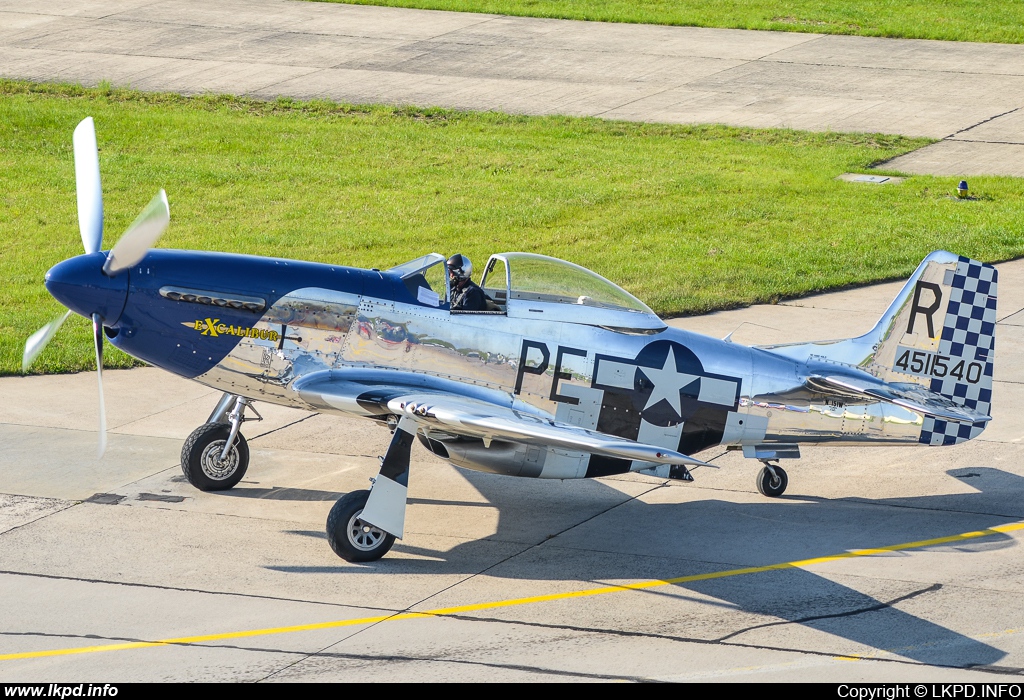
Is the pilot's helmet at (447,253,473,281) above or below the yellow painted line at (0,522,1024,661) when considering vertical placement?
above

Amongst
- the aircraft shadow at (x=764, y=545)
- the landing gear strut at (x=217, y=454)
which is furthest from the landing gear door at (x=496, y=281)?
the landing gear strut at (x=217, y=454)

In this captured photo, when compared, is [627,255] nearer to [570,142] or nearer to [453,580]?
[570,142]

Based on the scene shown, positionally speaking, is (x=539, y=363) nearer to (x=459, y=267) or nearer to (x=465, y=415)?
(x=459, y=267)

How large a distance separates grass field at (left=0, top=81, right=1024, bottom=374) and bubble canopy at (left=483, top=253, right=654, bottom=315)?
6.01 metres

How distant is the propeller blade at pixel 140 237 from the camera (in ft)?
33.3

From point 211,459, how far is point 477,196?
37.9 feet

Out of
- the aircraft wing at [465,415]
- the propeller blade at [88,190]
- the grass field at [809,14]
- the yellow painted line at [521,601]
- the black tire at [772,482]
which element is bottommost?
the yellow painted line at [521,601]

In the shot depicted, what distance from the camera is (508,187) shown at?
75.4ft

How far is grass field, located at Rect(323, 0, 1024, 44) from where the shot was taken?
33.3 m

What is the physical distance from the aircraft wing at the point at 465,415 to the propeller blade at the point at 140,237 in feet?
5.68

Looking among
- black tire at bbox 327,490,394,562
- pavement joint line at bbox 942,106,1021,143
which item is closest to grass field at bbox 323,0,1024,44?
pavement joint line at bbox 942,106,1021,143

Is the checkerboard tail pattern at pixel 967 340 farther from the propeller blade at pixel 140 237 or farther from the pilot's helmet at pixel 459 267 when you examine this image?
the propeller blade at pixel 140 237

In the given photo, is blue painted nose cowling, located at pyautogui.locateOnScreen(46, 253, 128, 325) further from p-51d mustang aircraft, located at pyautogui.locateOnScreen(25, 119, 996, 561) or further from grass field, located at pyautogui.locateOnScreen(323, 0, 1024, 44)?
grass field, located at pyautogui.locateOnScreen(323, 0, 1024, 44)

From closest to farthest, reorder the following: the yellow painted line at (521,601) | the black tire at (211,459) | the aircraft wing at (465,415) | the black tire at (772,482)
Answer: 1. the yellow painted line at (521,601)
2. the aircraft wing at (465,415)
3. the black tire at (211,459)
4. the black tire at (772,482)
